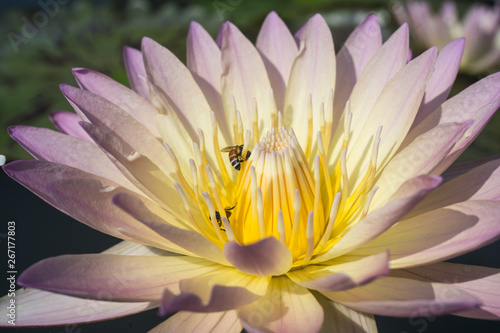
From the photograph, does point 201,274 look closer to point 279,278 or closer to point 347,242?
point 279,278

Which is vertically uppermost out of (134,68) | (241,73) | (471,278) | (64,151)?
(134,68)

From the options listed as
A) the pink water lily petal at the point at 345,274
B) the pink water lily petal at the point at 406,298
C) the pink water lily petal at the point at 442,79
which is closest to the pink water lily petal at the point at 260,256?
the pink water lily petal at the point at 345,274

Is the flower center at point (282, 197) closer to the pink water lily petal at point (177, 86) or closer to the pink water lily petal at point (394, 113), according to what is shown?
the pink water lily petal at point (394, 113)

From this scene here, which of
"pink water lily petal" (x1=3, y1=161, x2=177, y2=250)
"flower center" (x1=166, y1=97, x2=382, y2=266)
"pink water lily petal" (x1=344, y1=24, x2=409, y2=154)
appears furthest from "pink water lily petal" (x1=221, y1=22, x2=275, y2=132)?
"pink water lily petal" (x1=3, y1=161, x2=177, y2=250)

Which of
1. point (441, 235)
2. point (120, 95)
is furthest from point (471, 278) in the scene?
point (120, 95)

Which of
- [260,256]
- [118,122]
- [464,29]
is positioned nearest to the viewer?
[260,256]

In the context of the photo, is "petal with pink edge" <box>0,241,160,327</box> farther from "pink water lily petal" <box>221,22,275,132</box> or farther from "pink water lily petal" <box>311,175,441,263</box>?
"pink water lily petal" <box>221,22,275,132</box>

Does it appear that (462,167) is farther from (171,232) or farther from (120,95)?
(120,95)

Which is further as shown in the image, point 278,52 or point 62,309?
point 278,52
